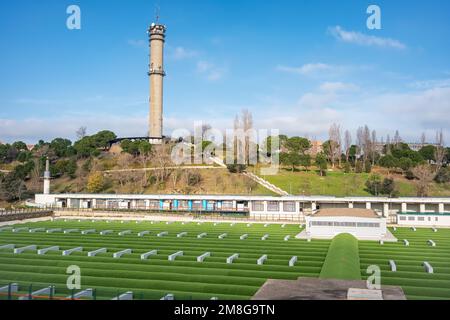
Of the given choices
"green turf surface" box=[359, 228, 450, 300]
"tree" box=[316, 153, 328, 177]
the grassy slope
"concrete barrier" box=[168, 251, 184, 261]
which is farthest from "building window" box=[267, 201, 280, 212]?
"concrete barrier" box=[168, 251, 184, 261]

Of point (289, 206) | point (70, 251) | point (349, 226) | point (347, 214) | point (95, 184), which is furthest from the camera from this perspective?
point (95, 184)

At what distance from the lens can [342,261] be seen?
21.0 metres

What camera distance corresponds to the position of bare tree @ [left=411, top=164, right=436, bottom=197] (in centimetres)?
5319

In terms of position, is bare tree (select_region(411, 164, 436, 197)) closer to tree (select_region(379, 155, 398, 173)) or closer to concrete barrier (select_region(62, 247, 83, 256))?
tree (select_region(379, 155, 398, 173))

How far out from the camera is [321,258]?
2312 centimetres

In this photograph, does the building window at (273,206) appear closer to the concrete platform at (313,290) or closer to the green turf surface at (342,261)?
the green turf surface at (342,261)

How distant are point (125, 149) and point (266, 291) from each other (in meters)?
56.8

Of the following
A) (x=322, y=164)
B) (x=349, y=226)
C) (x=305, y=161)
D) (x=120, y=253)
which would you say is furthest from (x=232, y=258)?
(x=305, y=161)

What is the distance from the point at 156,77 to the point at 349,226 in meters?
49.6

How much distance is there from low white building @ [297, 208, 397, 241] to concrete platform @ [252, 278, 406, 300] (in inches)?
530

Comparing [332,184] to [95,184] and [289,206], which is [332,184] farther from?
[95,184]

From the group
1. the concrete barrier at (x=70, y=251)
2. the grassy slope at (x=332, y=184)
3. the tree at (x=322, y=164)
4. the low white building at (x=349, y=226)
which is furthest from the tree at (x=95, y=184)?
the low white building at (x=349, y=226)

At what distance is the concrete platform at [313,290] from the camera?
47.4 feet

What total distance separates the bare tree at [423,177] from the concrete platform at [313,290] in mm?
41042
